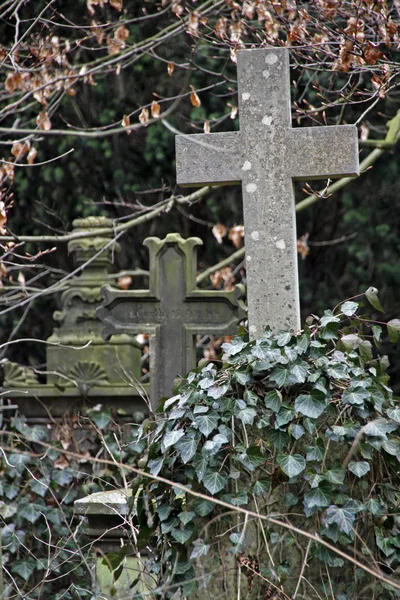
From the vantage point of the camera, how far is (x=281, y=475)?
3.22 metres

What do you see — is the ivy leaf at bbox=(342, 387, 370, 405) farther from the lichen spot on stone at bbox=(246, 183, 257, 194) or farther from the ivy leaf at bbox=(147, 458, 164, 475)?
the lichen spot on stone at bbox=(246, 183, 257, 194)

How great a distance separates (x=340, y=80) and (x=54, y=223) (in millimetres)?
3366

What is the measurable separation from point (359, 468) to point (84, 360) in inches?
146

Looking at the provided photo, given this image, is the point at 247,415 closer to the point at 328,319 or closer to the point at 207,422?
the point at 207,422

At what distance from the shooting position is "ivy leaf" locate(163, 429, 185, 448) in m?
3.23

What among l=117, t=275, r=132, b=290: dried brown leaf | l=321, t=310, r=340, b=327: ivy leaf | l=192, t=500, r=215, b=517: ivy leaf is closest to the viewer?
l=192, t=500, r=215, b=517: ivy leaf

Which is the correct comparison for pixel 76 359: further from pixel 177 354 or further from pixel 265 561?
pixel 265 561

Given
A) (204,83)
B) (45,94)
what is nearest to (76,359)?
(45,94)

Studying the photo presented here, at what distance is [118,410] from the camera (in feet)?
21.0

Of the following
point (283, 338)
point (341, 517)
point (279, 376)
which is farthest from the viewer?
point (283, 338)

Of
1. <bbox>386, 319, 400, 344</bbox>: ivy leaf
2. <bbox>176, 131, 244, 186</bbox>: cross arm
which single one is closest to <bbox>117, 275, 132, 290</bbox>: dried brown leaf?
<bbox>176, 131, 244, 186</bbox>: cross arm

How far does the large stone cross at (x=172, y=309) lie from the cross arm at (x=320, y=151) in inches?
70.5

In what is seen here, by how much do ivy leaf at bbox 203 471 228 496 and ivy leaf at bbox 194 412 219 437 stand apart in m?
0.14

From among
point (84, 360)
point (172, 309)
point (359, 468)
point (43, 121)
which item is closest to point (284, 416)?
point (359, 468)
